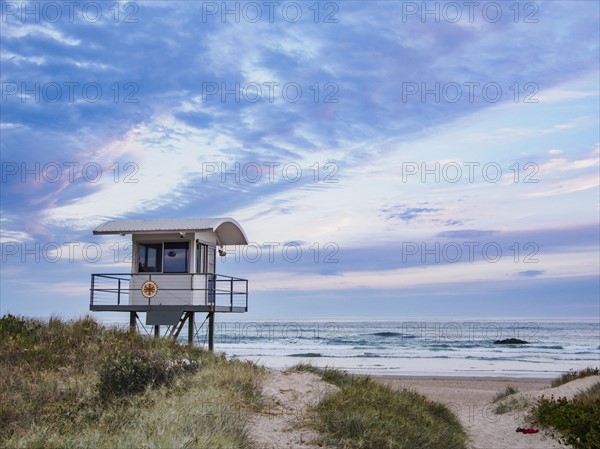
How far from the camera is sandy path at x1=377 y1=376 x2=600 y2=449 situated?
13.5 metres

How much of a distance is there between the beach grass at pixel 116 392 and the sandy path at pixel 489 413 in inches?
206

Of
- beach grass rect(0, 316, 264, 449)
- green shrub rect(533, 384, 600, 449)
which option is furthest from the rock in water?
beach grass rect(0, 316, 264, 449)

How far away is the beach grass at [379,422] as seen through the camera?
9578mm

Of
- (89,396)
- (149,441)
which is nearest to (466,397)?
(89,396)

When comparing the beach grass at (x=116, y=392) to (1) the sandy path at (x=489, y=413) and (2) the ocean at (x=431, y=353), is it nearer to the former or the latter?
(1) the sandy path at (x=489, y=413)

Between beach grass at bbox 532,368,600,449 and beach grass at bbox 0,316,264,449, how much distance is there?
5853mm

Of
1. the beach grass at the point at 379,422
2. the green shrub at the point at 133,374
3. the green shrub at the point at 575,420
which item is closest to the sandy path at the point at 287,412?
the beach grass at the point at 379,422

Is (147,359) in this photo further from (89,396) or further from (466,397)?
(466,397)

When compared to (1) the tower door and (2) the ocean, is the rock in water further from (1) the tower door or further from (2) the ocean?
(1) the tower door

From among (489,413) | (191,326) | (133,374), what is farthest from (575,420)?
(191,326)

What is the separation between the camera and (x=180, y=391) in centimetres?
1089

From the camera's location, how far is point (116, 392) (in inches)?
426

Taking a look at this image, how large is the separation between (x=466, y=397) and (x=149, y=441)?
16998mm

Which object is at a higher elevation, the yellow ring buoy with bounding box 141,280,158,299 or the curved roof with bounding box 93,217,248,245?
the curved roof with bounding box 93,217,248,245
